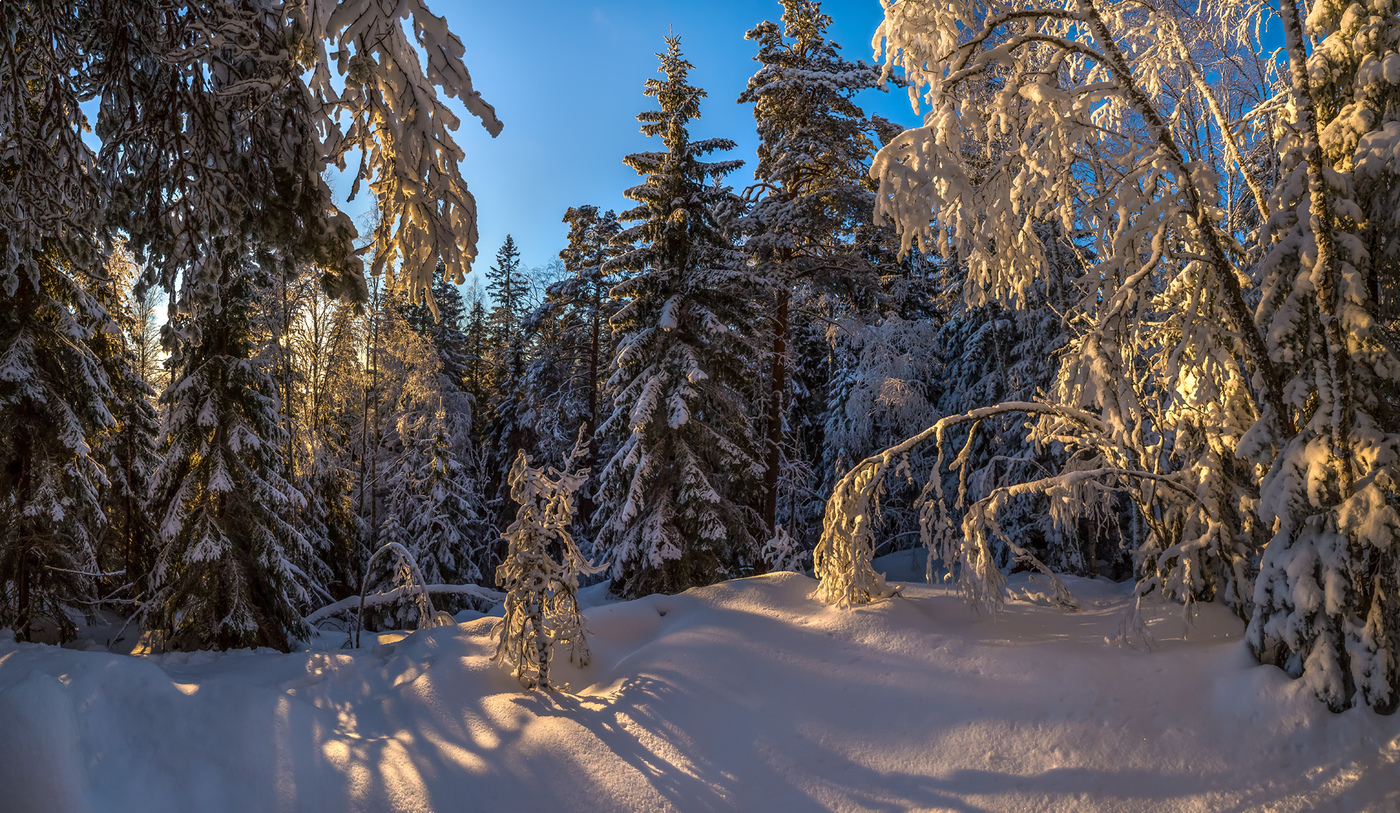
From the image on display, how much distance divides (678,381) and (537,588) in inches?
271

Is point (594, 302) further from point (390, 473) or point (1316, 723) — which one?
point (1316, 723)

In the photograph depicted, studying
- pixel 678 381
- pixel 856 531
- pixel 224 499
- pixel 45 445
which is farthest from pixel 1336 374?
pixel 45 445

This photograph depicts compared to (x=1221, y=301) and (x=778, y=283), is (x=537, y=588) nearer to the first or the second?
(x=1221, y=301)

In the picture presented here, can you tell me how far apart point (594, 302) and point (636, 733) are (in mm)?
16874

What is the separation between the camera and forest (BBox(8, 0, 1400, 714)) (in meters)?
3.93

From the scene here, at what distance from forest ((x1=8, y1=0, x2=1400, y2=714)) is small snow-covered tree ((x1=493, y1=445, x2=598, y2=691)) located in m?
0.04

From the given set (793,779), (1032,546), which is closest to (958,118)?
(793,779)

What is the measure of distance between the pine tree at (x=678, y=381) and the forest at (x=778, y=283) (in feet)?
0.25

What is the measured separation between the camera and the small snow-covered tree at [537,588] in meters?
5.52

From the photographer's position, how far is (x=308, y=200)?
4.37 metres

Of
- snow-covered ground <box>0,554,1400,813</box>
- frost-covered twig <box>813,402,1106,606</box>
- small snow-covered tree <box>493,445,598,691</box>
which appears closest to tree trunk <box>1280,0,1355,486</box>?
snow-covered ground <box>0,554,1400,813</box>

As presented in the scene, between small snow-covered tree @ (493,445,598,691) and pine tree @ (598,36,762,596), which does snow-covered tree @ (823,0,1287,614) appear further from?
pine tree @ (598,36,762,596)

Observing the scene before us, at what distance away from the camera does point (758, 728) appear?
15.4 feet

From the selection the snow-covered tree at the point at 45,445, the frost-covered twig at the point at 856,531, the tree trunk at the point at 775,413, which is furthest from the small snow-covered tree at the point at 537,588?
the tree trunk at the point at 775,413
